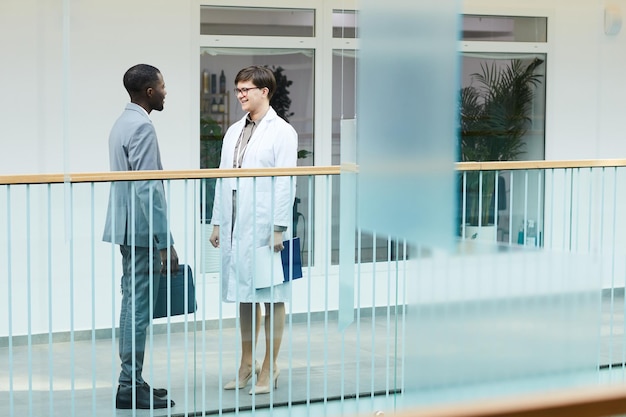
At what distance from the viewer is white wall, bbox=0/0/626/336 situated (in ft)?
17.6

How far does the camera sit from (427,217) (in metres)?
2.76

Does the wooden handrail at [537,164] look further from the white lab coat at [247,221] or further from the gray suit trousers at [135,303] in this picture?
the gray suit trousers at [135,303]

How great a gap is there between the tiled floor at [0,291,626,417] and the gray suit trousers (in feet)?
0.15

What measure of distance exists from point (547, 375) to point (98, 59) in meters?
3.55

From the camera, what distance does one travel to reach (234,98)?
6.32m

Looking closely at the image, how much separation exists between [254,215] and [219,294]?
1.10ft

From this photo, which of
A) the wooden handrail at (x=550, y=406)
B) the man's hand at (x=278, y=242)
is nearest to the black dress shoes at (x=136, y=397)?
the man's hand at (x=278, y=242)

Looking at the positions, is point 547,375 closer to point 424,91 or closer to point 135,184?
point 424,91

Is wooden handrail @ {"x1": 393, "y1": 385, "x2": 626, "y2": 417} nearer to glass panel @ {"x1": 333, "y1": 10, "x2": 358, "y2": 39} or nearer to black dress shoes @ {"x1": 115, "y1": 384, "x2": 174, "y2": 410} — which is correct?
glass panel @ {"x1": 333, "y1": 10, "x2": 358, "y2": 39}

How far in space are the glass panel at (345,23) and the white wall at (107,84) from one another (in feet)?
1.88

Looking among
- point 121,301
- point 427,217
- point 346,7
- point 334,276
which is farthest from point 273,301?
point 427,217

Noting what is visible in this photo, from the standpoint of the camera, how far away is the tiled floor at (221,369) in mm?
4387

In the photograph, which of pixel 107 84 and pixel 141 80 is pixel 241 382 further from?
pixel 107 84

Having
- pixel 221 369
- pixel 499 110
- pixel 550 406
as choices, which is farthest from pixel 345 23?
pixel 550 406
